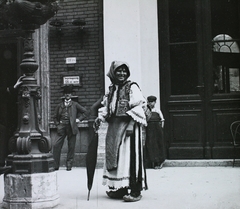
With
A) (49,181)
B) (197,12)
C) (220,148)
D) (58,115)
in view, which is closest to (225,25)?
(197,12)

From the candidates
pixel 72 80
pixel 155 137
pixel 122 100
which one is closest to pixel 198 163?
pixel 155 137

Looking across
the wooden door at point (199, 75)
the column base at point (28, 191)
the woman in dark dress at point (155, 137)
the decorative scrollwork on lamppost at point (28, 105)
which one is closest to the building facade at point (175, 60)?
the wooden door at point (199, 75)

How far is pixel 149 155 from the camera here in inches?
428

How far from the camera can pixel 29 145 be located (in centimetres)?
620

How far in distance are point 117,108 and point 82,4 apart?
5.78 meters

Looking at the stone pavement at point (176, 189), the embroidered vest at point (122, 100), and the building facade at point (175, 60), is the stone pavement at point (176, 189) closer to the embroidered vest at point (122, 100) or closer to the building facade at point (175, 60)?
the building facade at point (175, 60)

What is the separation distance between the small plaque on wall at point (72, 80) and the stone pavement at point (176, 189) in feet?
7.27

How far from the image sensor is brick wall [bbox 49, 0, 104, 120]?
1187cm

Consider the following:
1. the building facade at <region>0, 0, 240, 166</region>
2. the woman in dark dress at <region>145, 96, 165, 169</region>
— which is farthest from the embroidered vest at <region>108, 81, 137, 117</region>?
the building facade at <region>0, 0, 240, 166</region>

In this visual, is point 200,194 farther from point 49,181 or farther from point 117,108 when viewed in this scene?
point 49,181

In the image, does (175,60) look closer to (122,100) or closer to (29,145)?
(122,100)

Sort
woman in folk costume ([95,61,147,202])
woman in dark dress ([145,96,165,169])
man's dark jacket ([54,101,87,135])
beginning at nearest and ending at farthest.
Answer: woman in folk costume ([95,61,147,202]), woman in dark dress ([145,96,165,169]), man's dark jacket ([54,101,87,135])

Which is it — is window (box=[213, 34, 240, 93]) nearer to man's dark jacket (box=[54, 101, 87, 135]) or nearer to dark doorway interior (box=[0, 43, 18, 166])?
man's dark jacket (box=[54, 101, 87, 135])

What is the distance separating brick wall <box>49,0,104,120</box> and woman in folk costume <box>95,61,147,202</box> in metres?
4.88
